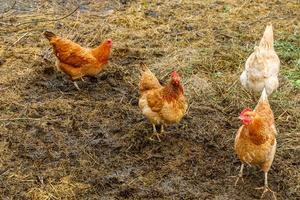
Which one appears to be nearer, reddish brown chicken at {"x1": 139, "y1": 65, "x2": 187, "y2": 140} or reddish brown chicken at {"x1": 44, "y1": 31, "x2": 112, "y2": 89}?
reddish brown chicken at {"x1": 139, "y1": 65, "x2": 187, "y2": 140}

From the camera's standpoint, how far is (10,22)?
26.4 ft

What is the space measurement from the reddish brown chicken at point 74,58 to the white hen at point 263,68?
1917 millimetres

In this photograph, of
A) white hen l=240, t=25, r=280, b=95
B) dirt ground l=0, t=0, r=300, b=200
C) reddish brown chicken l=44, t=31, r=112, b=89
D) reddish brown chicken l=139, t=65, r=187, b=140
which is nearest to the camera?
dirt ground l=0, t=0, r=300, b=200

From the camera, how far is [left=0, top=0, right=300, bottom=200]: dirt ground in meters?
4.82

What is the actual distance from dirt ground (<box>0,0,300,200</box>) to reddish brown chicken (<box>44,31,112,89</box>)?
0.85 ft

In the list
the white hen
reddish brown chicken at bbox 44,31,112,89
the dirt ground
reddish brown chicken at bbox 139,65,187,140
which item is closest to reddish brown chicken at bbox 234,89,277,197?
the dirt ground

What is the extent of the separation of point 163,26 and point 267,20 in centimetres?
179

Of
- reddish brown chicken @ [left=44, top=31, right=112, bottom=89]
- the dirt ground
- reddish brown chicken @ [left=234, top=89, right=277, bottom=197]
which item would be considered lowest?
the dirt ground

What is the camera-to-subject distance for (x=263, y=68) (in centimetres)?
576

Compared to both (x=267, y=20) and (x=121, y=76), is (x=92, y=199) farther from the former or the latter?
(x=267, y=20)

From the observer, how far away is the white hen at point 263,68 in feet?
18.9

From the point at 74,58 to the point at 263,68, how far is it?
2.37m

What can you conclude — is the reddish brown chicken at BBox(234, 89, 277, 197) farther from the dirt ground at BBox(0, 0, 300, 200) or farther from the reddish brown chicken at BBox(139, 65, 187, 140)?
the reddish brown chicken at BBox(139, 65, 187, 140)

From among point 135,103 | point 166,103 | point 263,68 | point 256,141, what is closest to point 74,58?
point 135,103
